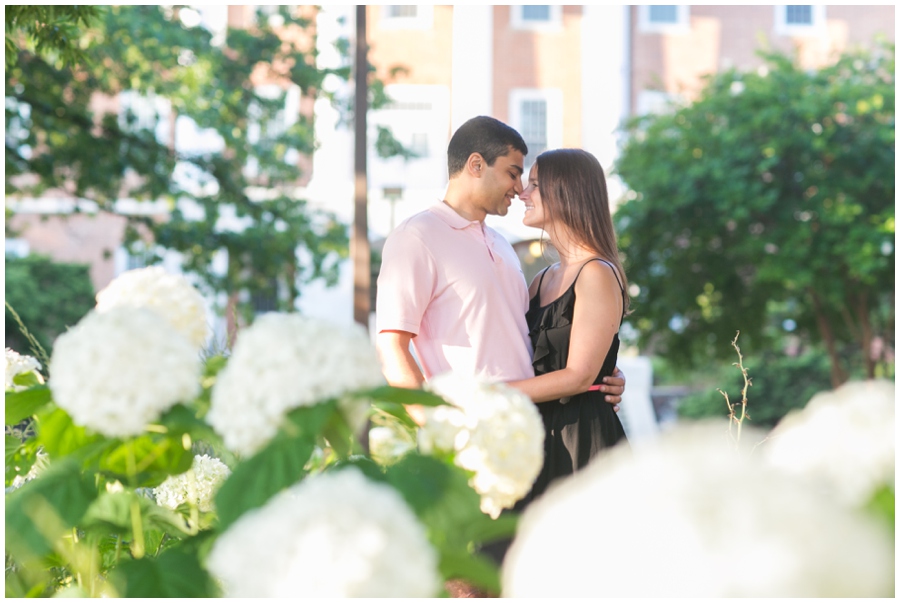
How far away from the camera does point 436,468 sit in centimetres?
98

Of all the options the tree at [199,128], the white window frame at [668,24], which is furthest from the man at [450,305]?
the white window frame at [668,24]

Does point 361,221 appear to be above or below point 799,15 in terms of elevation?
below

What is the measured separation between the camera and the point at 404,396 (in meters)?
0.99

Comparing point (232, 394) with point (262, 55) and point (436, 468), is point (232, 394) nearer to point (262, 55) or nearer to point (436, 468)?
point (436, 468)

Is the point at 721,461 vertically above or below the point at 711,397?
above

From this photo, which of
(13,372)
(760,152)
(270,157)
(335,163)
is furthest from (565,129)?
(13,372)

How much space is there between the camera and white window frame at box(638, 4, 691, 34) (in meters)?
19.2

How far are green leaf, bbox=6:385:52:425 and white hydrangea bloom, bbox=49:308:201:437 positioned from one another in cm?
15

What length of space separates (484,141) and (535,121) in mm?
16199

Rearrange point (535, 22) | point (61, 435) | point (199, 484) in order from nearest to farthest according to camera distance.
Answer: point (61, 435), point (199, 484), point (535, 22)

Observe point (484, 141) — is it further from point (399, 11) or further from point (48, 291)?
point (48, 291)

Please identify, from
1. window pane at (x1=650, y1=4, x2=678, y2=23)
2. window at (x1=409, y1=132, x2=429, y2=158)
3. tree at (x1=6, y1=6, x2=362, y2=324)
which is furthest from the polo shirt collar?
window pane at (x1=650, y1=4, x2=678, y2=23)

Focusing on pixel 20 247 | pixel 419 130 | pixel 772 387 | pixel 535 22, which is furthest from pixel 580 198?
pixel 20 247

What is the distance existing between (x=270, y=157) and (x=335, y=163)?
6790 mm
